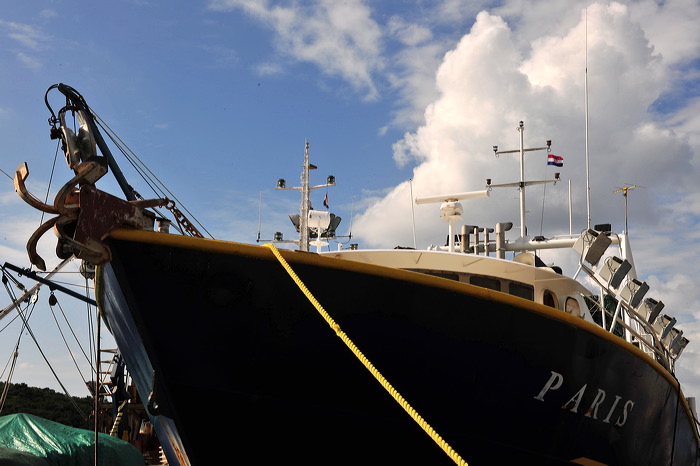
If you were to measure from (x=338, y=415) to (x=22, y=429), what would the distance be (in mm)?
10770

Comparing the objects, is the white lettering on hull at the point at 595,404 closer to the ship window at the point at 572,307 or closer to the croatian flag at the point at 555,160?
the ship window at the point at 572,307

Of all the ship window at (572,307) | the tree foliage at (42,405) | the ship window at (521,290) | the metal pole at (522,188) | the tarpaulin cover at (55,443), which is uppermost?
the metal pole at (522,188)

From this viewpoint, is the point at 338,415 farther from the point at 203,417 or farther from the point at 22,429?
the point at 22,429

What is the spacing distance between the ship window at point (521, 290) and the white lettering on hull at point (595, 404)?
1.70 metres

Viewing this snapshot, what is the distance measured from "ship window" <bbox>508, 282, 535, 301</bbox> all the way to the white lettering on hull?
5.57 ft

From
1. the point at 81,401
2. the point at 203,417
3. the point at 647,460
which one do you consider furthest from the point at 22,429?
the point at 81,401

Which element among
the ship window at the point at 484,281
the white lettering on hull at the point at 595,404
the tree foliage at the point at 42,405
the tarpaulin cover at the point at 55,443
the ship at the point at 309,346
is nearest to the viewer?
the ship at the point at 309,346

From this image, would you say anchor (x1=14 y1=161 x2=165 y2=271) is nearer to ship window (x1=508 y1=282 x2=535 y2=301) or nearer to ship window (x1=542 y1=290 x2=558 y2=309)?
ship window (x1=508 y1=282 x2=535 y2=301)

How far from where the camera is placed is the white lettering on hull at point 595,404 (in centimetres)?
682

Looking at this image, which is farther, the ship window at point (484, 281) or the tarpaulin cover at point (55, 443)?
the tarpaulin cover at point (55, 443)

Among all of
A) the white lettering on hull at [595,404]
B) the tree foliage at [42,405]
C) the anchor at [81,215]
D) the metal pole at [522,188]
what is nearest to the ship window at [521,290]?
the white lettering on hull at [595,404]

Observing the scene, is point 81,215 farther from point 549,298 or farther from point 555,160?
point 555,160

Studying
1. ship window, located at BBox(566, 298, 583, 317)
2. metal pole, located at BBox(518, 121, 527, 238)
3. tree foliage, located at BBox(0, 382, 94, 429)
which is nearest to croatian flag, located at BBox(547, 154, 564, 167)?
metal pole, located at BBox(518, 121, 527, 238)

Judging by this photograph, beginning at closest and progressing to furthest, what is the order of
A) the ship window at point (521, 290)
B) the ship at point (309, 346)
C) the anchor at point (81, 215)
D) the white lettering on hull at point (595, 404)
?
the anchor at point (81, 215) < the ship at point (309, 346) < the white lettering on hull at point (595, 404) < the ship window at point (521, 290)
